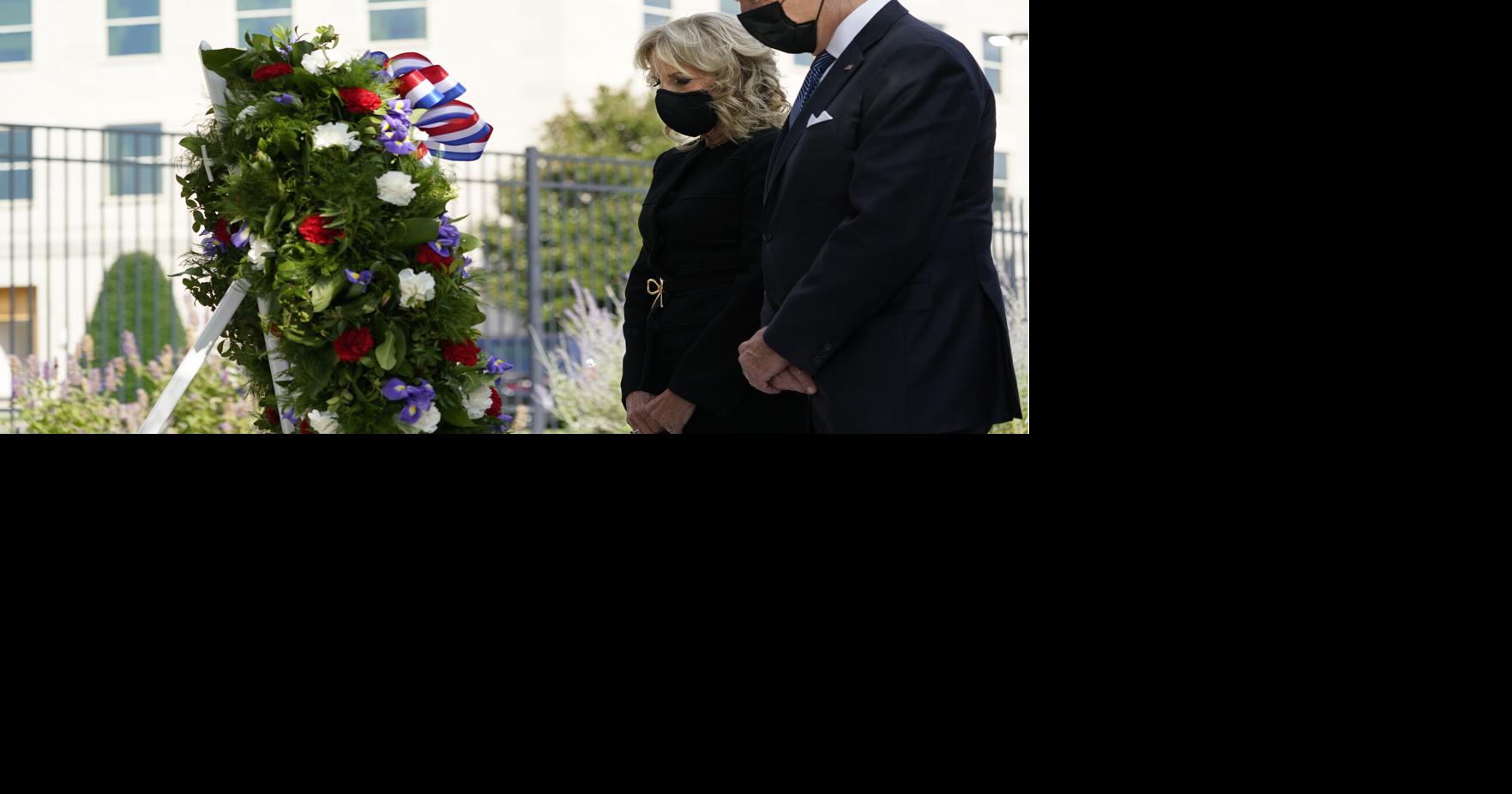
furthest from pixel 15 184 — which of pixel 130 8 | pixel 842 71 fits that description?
pixel 130 8

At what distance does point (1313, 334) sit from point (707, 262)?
3.61 ft

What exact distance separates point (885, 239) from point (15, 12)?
17.1 metres

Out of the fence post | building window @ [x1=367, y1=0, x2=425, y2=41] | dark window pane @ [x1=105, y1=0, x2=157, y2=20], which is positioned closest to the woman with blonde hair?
the fence post

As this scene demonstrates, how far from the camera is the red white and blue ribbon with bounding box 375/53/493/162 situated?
279 cm

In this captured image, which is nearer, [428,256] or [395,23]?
[428,256]

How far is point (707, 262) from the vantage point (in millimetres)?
2697

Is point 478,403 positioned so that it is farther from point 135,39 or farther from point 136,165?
point 135,39

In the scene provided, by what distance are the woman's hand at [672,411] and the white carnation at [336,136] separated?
29.0 inches

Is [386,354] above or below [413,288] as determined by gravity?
below

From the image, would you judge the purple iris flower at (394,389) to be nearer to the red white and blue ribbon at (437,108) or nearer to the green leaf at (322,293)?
the green leaf at (322,293)

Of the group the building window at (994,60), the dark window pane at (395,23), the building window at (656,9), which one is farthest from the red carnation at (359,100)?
the dark window pane at (395,23)

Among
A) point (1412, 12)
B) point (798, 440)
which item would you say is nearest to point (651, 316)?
point (798, 440)

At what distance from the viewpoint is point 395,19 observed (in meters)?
14.9

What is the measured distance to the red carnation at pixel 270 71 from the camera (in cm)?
265
